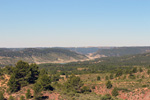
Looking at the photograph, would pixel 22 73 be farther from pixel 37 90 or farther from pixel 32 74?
pixel 37 90

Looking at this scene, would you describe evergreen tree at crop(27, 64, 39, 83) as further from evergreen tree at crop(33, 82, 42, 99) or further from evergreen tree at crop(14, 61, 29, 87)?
evergreen tree at crop(33, 82, 42, 99)

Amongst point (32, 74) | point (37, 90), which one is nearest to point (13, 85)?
point (37, 90)

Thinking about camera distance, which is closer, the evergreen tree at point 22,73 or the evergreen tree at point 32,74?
the evergreen tree at point 22,73

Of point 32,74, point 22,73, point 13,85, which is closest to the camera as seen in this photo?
point 13,85

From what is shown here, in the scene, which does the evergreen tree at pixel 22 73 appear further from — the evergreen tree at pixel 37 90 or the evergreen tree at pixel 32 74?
the evergreen tree at pixel 37 90

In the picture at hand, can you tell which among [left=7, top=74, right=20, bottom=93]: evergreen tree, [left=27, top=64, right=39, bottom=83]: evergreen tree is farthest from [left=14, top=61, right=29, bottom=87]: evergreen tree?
[left=7, top=74, right=20, bottom=93]: evergreen tree

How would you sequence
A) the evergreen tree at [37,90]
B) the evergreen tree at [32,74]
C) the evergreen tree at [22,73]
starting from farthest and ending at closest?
the evergreen tree at [32,74] → the evergreen tree at [22,73] → the evergreen tree at [37,90]

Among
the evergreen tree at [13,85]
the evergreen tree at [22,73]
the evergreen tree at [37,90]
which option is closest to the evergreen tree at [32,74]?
the evergreen tree at [22,73]

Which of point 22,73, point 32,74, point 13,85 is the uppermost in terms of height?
point 22,73

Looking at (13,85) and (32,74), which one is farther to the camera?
(32,74)

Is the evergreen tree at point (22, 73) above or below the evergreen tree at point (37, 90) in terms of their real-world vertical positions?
above

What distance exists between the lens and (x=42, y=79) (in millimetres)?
74625

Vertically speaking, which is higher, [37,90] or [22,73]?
[22,73]

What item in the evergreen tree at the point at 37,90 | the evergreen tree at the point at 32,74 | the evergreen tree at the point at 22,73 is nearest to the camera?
the evergreen tree at the point at 37,90
